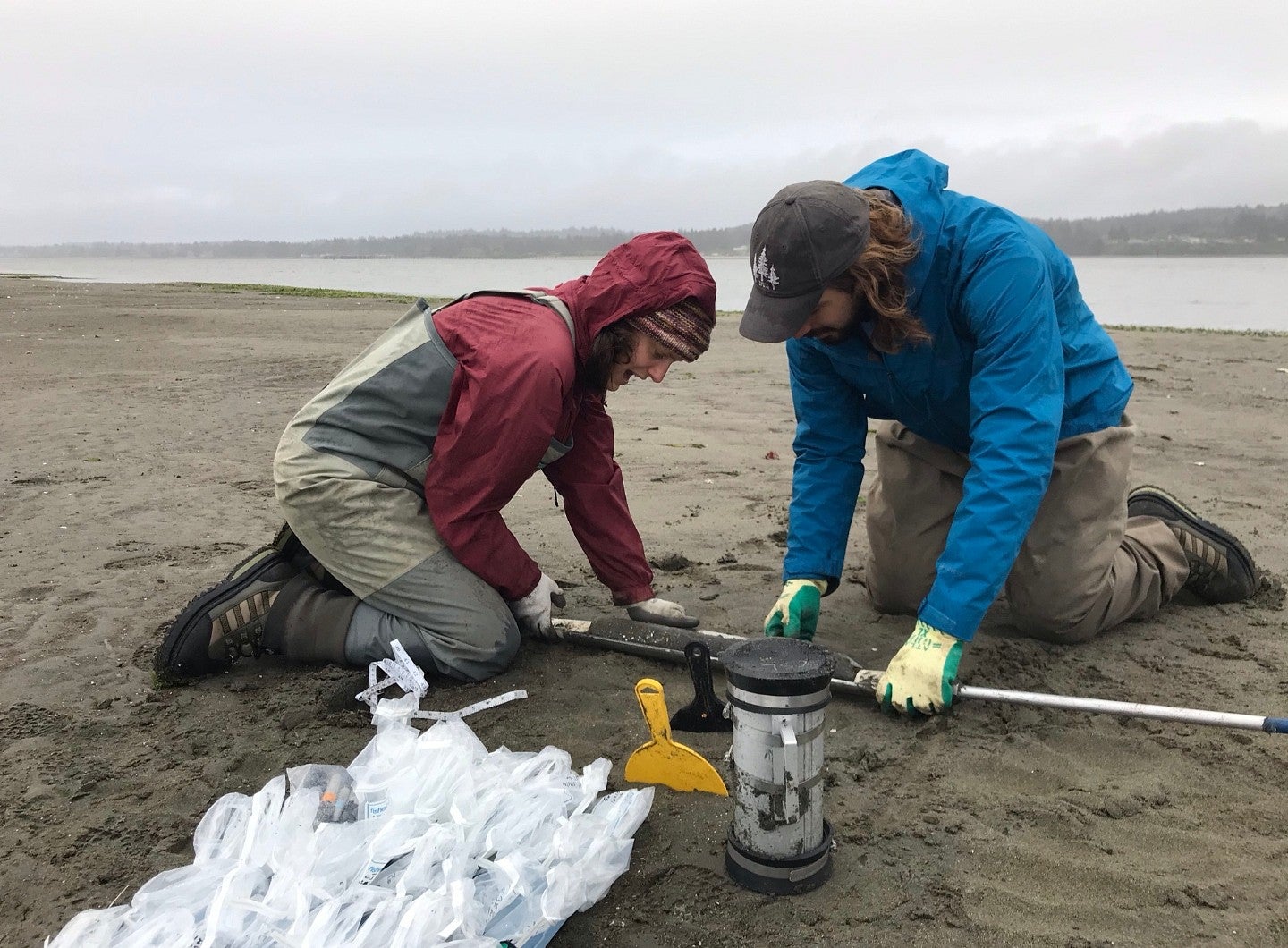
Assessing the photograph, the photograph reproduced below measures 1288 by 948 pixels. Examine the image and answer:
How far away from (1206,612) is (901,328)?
183 cm

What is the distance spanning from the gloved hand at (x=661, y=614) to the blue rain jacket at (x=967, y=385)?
41 centimetres

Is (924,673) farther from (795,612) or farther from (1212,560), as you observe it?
(1212,560)

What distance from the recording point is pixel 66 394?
7.76 metres

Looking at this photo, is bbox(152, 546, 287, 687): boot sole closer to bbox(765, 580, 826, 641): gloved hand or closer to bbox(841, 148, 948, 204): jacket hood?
bbox(765, 580, 826, 641): gloved hand

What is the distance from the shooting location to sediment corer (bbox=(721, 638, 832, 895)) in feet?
6.37

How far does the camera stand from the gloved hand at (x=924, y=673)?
102 inches

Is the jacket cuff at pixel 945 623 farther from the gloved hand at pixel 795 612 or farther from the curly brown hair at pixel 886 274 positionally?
the curly brown hair at pixel 886 274

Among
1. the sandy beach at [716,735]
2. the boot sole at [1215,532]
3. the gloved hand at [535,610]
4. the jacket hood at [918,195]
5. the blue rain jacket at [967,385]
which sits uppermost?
the jacket hood at [918,195]

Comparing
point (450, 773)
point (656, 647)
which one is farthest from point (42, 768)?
point (656, 647)

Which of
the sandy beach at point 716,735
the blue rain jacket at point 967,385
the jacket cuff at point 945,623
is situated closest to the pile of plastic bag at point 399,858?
the sandy beach at point 716,735

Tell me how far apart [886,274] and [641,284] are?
713 millimetres

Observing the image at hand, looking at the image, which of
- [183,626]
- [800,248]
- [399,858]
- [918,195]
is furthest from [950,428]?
[183,626]

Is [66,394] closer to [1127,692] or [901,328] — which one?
[901,328]

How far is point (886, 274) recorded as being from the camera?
264cm
